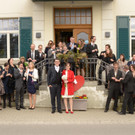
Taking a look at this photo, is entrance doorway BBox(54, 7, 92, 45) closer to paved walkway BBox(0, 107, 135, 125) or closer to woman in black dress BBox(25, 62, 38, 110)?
woman in black dress BBox(25, 62, 38, 110)

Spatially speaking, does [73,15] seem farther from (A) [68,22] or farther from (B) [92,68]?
(B) [92,68]

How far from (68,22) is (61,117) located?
19.5 ft

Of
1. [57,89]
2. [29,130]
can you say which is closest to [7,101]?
[57,89]

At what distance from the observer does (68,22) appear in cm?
1326

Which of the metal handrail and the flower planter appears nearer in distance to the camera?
the flower planter

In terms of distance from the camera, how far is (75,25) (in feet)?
43.5

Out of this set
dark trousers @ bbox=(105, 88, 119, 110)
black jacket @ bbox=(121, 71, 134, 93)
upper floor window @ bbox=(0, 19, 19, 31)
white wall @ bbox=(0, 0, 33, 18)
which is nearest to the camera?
black jacket @ bbox=(121, 71, 134, 93)

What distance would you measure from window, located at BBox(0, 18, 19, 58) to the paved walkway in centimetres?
432

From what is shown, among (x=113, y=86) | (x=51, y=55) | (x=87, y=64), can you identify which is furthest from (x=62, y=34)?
(x=113, y=86)

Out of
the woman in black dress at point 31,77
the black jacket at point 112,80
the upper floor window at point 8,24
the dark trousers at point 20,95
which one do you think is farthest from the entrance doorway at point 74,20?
the dark trousers at point 20,95

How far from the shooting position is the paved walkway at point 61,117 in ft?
27.1

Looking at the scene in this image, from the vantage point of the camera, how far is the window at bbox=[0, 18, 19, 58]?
13430mm

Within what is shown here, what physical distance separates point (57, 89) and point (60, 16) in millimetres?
4997

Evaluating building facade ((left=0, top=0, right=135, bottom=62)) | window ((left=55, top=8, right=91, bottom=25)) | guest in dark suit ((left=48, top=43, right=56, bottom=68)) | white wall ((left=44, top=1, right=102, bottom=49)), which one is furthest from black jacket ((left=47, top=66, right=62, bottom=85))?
window ((left=55, top=8, right=91, bottom=25))
